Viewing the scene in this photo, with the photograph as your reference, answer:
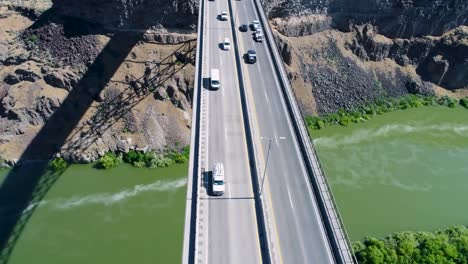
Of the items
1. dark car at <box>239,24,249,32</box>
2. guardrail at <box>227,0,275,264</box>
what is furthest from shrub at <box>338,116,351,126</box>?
guardrail at <box>227,0,275,264</box>

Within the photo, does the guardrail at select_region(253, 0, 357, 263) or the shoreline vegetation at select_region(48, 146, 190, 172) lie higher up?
the guardrail at select_region(253, 0, 357, 263)

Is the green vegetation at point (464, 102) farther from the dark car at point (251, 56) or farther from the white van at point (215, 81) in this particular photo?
the white van at point (215, 81)

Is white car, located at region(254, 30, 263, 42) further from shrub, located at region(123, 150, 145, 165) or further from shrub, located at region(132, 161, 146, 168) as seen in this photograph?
shrub, located at region(132, 161, 146, 168)

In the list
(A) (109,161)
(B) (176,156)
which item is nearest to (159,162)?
(B) (176,156)

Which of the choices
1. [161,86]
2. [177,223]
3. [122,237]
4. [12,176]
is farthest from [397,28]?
[12,176]

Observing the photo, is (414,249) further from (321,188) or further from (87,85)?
(87,85)

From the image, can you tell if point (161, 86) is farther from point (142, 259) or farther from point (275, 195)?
point (275, 195)
